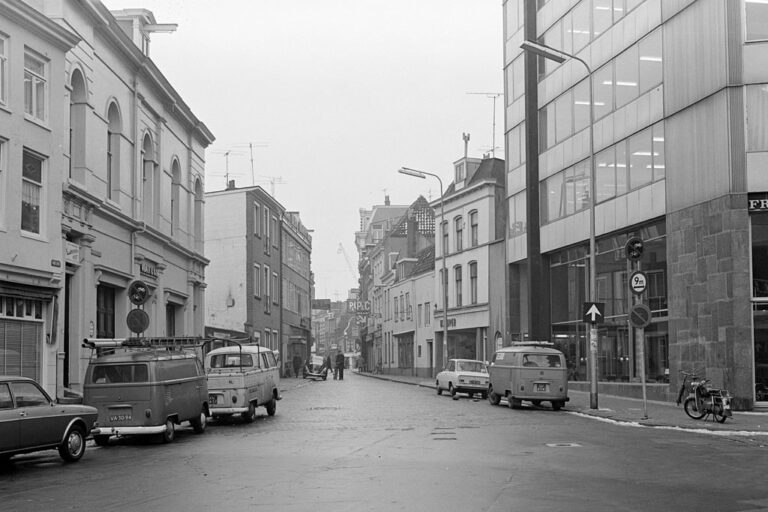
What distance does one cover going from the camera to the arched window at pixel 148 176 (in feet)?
107

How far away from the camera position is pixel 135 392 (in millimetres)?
17391

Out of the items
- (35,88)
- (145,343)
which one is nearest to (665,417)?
(145,343)

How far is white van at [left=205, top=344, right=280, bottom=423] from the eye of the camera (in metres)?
21.9

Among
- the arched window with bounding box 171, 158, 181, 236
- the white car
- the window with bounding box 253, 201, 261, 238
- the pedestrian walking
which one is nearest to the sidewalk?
the white car

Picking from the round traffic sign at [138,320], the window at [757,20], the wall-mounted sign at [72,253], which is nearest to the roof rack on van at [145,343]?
the round traffic sign at [138,320]

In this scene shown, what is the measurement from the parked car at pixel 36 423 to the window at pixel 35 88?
9.05 metres

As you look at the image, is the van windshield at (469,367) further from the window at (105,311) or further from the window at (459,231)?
the window at (459,231)

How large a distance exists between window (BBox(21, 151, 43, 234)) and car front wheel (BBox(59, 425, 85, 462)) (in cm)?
745

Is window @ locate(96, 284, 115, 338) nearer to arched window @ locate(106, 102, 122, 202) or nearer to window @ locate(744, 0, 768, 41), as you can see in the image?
arched window @ locate(106, 102, 122, 202)

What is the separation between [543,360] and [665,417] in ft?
15.8

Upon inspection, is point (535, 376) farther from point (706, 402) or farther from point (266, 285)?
point (266, 285)

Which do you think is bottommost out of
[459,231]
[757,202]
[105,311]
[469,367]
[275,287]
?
[469,367]

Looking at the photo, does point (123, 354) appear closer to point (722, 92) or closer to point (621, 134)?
point (722, 92)

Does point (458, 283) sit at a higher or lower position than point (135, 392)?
higher
